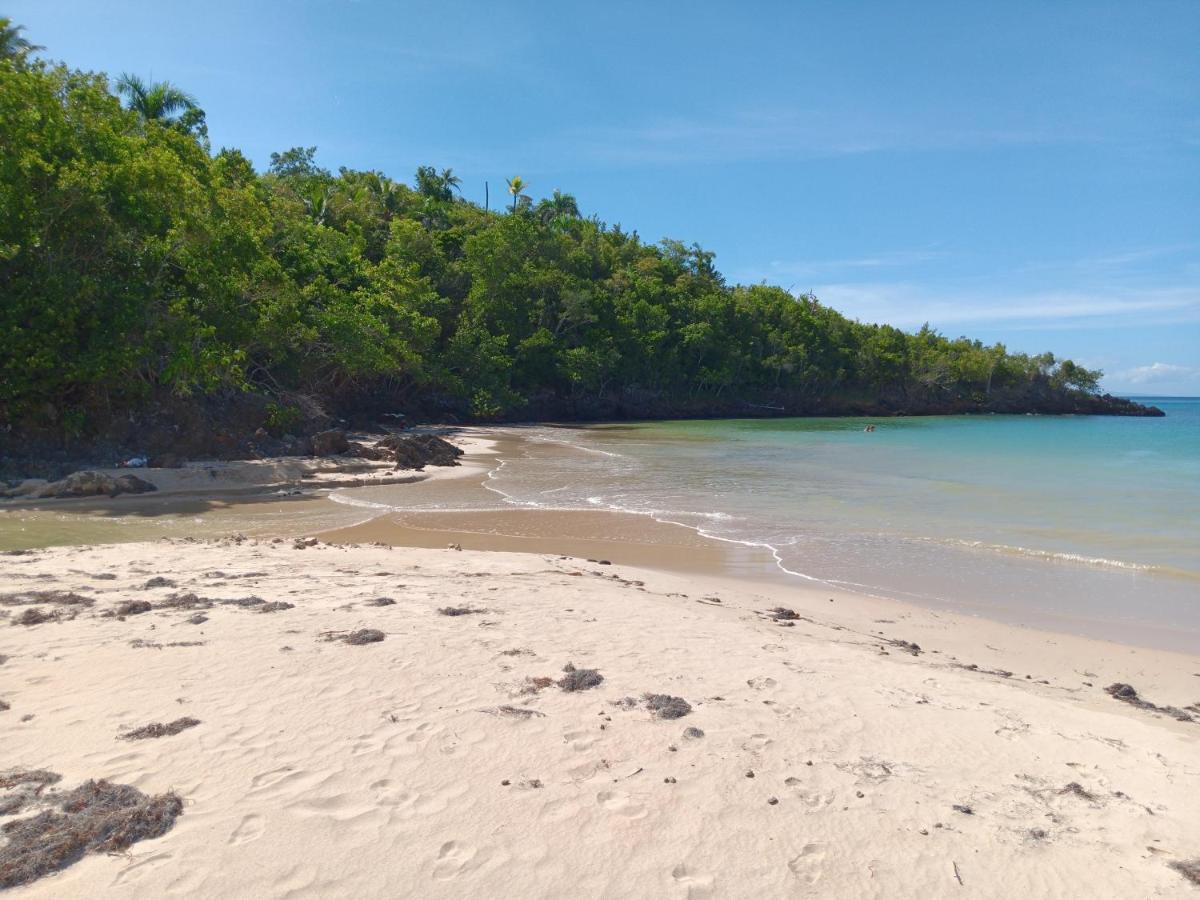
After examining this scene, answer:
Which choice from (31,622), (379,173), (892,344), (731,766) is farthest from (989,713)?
(892,344)

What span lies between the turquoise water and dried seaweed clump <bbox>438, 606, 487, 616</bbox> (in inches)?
178

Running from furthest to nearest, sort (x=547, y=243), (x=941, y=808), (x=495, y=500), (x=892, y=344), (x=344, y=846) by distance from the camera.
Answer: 1. (x=892, y=344)
2. (x=547, y=243)
3. (x=495, y=500)
4. (x=941, y=808)
5. (x=344, y=846)

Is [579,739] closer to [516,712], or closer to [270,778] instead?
[516,712]

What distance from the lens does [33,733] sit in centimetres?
355

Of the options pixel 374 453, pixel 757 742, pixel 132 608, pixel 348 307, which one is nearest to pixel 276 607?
pixel 132 608

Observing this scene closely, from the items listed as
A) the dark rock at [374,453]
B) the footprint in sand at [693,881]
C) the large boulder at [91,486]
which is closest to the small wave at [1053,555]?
the footprint in sand at [693,881]

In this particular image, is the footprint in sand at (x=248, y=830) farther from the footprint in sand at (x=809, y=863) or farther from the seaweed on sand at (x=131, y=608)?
the seaweed on sand at (x=131, y=608)

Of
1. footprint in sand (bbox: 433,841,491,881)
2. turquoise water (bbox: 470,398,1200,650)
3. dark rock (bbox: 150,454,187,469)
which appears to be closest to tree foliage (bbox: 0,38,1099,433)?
dark rock (bbox: 150,454,187,469)

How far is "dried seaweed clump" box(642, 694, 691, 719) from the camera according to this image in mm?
4039

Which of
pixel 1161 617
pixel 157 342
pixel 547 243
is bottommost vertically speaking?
pixel 1161 617

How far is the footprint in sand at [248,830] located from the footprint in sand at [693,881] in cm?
157

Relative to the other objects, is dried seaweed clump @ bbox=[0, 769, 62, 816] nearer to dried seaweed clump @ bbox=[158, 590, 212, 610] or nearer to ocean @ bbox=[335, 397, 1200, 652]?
dried seaweed clump @ bbox=[158, 590, 212, 610]

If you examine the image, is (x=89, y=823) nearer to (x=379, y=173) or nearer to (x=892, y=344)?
(x=379, y=173)

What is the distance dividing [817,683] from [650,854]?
2.22 meters
